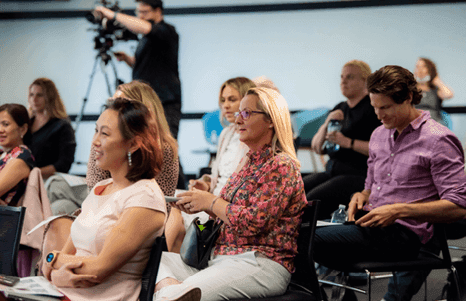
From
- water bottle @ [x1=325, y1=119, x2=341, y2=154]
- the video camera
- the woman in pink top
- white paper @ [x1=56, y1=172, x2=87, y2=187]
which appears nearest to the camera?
the woman in pink top

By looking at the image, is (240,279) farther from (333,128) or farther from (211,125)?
(211,125)

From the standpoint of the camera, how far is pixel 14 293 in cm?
143

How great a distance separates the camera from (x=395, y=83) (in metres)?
2.15

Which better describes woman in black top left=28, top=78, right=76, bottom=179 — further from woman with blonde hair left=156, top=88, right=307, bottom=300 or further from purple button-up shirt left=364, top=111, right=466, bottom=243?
purple button-up shirt left=364, top=111, right=466, bottom=243

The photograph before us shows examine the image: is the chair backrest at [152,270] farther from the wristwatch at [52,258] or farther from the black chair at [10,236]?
the black chair at [10,236]

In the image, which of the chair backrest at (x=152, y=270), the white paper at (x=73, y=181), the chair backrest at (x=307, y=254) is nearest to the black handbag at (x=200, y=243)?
the chair backrest at (x=307, y=254)

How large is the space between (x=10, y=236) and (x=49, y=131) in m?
2.05

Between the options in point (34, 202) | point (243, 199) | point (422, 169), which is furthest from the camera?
point (34, 202)

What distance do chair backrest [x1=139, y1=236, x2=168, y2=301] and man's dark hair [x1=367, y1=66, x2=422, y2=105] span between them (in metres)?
1.25

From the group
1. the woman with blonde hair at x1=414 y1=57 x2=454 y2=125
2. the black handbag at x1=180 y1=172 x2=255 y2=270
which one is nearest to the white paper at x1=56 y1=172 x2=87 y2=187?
the black handbag at x1=180 y1=172 x2=255 y2=270

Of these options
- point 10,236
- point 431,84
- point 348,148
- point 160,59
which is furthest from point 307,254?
point 431,84

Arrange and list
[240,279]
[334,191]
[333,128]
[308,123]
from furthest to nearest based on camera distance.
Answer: [308,123] → [333,128] → [334,191] → [240,279]

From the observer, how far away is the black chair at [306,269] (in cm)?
173

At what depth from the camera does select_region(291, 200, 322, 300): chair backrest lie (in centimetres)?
175
